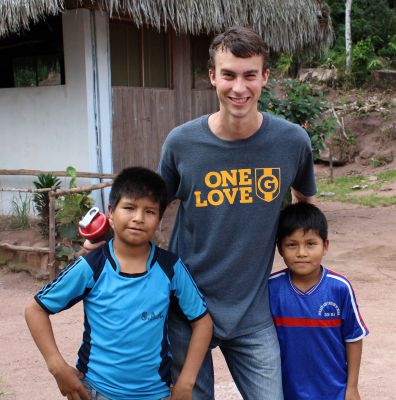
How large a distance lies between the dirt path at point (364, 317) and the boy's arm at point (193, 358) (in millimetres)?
1359

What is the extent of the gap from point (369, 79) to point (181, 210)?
1429 cm

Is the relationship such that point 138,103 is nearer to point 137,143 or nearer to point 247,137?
point 137,143

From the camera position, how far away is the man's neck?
206 centimetres

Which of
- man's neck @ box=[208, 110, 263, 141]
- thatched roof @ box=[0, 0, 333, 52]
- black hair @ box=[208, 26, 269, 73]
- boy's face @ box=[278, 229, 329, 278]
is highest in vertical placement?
thatched roof @ box=[0, 0, 333, 52]

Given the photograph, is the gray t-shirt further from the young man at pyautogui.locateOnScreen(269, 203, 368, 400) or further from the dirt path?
the dirt path

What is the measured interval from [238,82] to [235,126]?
14 cm

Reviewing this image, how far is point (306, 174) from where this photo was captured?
227 cm

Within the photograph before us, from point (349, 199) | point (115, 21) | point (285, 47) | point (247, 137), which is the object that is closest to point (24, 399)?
point (247, 137)

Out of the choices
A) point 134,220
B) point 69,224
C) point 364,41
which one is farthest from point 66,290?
point 364,41

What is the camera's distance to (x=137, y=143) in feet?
22.1

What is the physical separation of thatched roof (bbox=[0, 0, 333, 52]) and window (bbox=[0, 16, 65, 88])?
1.03 ft

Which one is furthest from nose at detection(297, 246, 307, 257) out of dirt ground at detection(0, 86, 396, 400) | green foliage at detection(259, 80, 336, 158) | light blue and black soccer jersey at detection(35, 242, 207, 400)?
green foliage at detection(259, 80, 336, 158)

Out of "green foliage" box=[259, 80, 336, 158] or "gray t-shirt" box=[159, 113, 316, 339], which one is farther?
"green foliage" box=[259, 80, 336, 158]

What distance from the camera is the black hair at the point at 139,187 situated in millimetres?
2027
